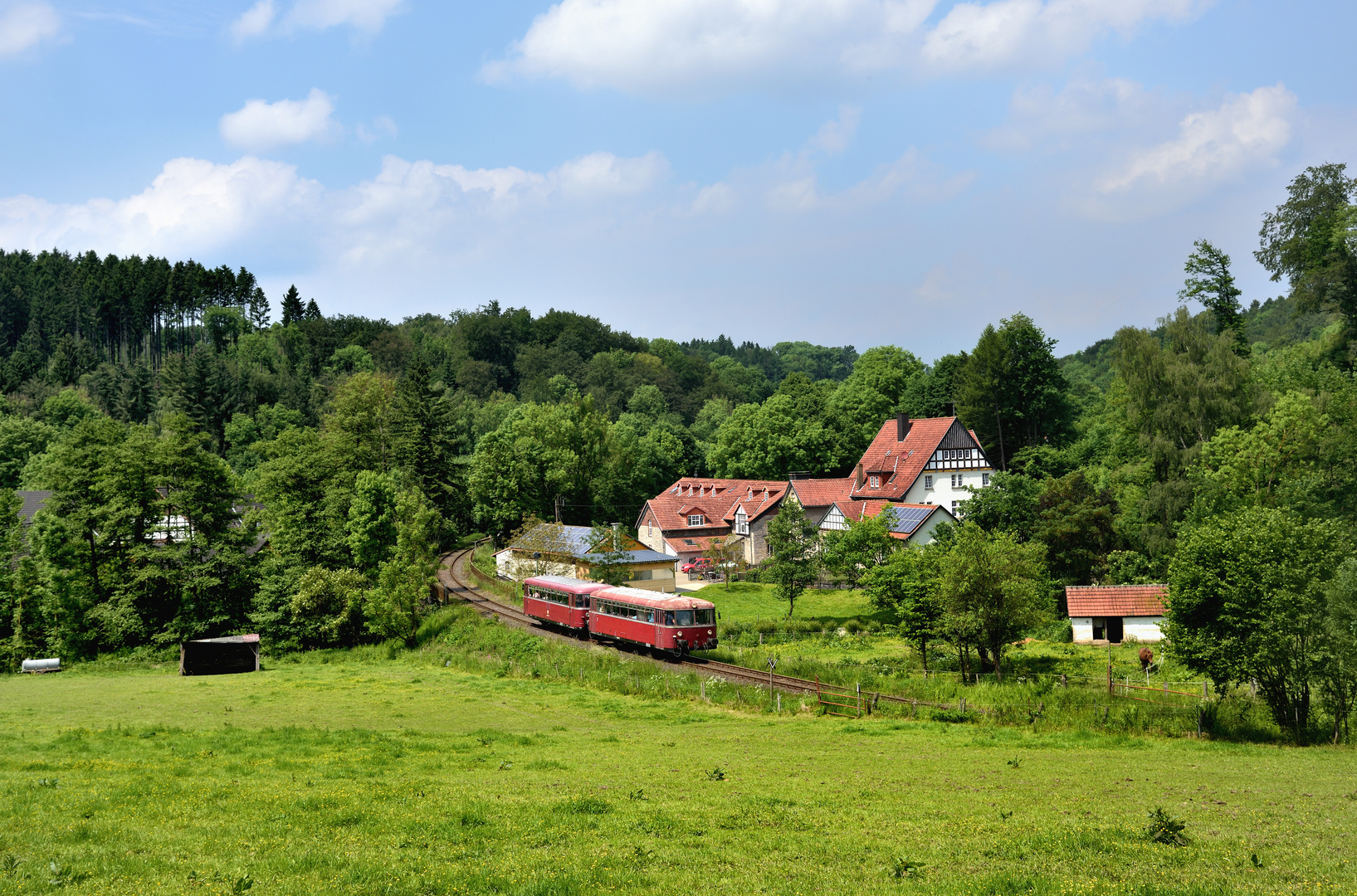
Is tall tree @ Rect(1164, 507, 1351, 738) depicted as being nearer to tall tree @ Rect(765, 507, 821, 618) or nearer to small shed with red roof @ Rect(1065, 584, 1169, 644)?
small shed with red roof @ Rect(1065, 584, 1169, 644)

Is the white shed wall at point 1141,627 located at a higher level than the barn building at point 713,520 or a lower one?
lower

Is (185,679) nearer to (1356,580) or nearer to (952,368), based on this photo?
(1356,580)

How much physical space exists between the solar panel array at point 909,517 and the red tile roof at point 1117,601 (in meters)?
17.3

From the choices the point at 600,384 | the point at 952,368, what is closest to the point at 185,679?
the point at 952,368

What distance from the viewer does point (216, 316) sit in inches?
5453

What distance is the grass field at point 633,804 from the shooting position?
1273cm

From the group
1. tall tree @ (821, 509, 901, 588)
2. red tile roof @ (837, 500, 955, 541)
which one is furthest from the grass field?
red tile roof @ (837, 500, 955, 541)

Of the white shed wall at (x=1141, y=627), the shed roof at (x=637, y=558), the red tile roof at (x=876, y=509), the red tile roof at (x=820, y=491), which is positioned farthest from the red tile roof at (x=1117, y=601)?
the shed roof at (x=637, y=558)

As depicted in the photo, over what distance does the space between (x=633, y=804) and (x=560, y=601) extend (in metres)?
35.3

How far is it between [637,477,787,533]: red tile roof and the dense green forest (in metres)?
8.31

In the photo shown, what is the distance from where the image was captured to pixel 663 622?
42.9 meters

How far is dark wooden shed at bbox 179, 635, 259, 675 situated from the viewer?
4675cm

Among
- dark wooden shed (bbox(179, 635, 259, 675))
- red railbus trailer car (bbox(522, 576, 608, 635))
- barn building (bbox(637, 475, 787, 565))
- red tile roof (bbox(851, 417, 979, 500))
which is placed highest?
red tile roof (bbox(851, 417, 979, 500))

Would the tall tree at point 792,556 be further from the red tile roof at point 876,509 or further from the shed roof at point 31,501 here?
the shed roof at point 31,501
